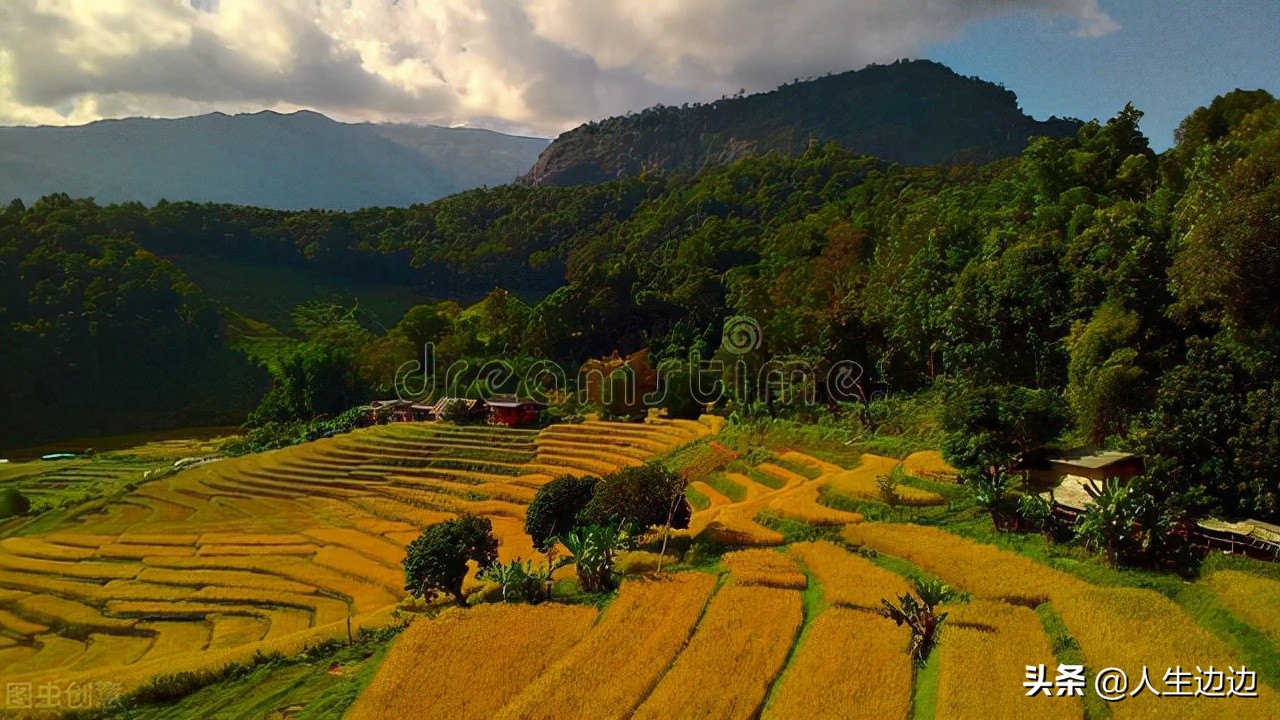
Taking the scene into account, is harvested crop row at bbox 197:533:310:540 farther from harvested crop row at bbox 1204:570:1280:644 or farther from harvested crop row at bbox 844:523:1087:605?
harvested crop row at bbox 1204:570:1280:644

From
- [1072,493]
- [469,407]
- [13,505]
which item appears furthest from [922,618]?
[13,505]

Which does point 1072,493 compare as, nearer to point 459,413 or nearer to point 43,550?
point 459,413

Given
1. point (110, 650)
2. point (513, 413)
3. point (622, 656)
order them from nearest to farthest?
point (622, 656) < point (110, 650) < point (513, 413)

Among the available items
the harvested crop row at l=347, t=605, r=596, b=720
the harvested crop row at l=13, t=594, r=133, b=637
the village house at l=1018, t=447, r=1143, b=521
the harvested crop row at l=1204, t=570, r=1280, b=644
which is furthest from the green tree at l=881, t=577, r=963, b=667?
the harvested crop row at l=13, t=594, r=133, b=637

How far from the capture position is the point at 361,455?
47.7m

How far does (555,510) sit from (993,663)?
15.6 m

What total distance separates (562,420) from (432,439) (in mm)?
8889

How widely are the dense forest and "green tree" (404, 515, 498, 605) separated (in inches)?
681

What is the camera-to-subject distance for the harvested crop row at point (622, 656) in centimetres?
1436

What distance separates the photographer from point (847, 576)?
19.9 metres

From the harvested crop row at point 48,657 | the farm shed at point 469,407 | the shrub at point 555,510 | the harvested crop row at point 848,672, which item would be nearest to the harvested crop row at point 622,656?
the harvested crop row at point 848,672

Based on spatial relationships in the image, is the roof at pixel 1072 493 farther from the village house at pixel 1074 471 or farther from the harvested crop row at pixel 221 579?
the harvested crop row at pixel 221 579

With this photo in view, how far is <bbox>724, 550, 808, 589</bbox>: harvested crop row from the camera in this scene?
20.0m

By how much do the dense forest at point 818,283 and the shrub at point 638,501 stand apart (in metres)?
11.3
